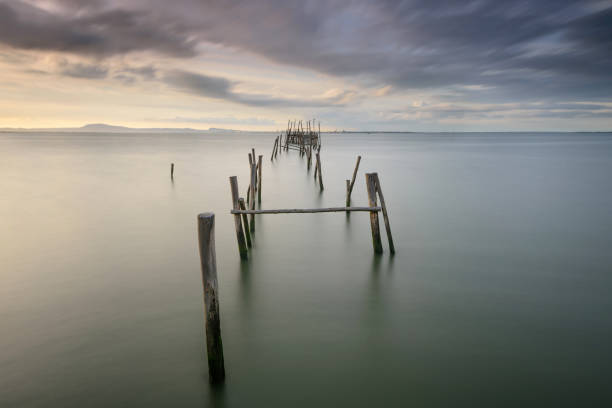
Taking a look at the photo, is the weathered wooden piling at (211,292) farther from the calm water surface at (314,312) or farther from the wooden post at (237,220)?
the wooden post at (237,220)

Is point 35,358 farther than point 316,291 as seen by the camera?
No

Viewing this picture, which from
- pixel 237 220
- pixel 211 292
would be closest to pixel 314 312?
pixel 211 292

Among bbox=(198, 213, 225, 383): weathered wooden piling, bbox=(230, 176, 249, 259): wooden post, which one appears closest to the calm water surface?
bbox=(198, 213, 225, 383): weathered wooden piling

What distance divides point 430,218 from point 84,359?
8.97 m

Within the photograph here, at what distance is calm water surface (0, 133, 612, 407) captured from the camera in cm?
339

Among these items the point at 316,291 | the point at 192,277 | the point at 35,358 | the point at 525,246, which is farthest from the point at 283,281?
the point at 525,246

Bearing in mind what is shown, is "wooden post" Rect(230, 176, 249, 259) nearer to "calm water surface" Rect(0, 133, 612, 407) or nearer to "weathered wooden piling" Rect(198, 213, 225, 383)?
"calm water surface" Rect(0, 133, 612, 407)

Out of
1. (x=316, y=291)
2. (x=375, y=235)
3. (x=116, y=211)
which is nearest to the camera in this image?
(x=316, y=291)

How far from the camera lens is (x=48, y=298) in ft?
16.8

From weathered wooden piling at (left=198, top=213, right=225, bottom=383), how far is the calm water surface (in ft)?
0.80

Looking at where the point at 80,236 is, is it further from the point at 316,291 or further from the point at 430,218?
the point at 430,218

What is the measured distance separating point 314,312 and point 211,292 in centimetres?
213

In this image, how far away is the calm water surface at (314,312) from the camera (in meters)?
3.39

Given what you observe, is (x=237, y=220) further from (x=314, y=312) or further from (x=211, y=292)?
(x=211, y=292)
